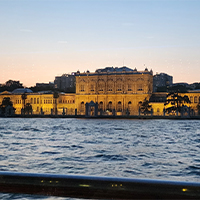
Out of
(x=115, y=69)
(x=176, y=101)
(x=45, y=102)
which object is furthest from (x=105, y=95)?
(x=176, y=101)

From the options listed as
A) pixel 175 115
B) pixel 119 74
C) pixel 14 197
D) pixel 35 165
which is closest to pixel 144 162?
pixel 35 165

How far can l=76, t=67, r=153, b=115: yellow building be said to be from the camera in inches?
3979

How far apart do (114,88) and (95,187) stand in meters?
101

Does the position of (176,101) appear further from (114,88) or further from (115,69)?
(115,69)

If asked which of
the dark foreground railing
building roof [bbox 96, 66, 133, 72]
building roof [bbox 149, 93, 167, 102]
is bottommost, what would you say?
the dark foreground railing

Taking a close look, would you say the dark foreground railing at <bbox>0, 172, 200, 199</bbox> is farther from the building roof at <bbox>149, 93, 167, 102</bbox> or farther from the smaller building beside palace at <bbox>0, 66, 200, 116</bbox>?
the building roof at <bbox>149, 93, 167, 102</bbox>

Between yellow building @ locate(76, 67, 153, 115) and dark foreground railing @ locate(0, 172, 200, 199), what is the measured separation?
9348cm

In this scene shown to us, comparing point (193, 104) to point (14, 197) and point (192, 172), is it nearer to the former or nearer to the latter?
point (192, 172)

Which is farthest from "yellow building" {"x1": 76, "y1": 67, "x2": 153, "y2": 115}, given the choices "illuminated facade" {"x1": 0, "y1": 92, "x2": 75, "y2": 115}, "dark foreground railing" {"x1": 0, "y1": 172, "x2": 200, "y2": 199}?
"dark foreground railing" {"x1": 0, "y1": 172, "x2": 200, "y2": 199}

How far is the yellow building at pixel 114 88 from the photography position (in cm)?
10106

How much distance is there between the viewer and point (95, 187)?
13.1 ft

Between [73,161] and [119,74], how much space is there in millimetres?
91840

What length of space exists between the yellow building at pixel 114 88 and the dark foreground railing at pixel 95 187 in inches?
3680

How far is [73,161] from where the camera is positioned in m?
13.8
